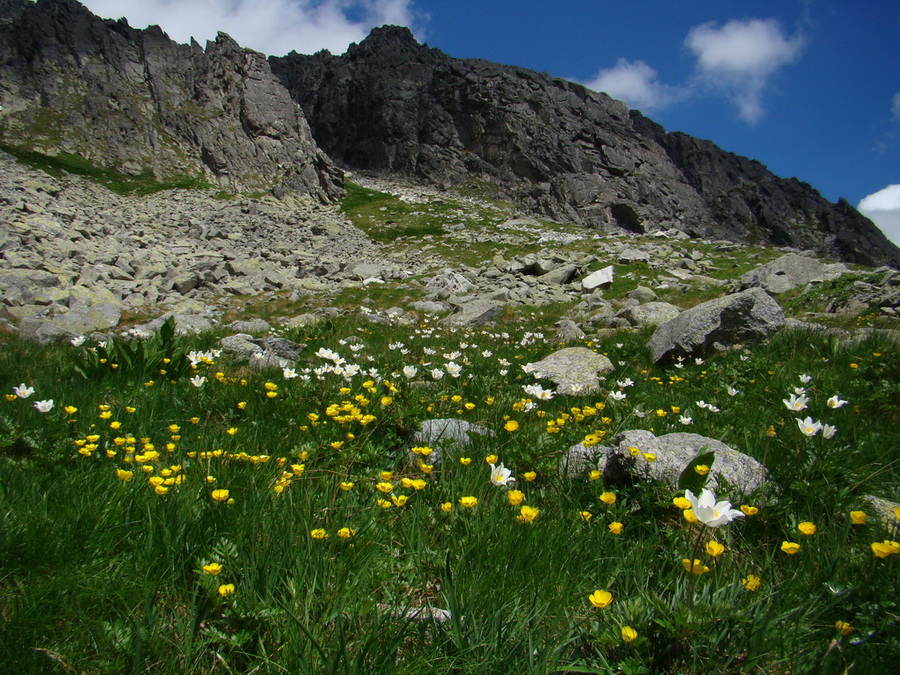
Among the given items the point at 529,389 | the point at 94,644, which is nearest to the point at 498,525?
the point at 94,644

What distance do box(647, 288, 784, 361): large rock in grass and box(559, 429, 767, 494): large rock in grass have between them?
4.70 meters

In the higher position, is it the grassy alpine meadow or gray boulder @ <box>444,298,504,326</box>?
gray boulder @ <box>444,298,504,326</box>

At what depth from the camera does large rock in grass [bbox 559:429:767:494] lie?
2613 mm

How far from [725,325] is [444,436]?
602 centimetres

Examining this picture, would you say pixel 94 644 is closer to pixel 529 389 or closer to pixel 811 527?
pixel 811 527

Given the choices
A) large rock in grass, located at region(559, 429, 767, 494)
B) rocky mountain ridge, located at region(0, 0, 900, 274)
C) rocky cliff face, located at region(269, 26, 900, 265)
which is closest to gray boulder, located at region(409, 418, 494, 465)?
large rock in grass, located at region(559, 429, 767, 494)

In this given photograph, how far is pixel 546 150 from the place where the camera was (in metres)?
93.1

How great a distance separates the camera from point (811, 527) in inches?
69.0

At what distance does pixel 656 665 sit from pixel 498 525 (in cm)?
74

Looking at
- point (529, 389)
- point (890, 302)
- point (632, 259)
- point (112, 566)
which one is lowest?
point (112, 566)

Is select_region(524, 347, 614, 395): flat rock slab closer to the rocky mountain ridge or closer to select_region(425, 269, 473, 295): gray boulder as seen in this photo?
select_region(425, 269, 473, 295): gray boulder

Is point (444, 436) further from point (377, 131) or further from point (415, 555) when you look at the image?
point (377, 131)

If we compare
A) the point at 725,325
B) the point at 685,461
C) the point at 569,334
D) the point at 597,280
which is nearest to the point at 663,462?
the point at 685,461

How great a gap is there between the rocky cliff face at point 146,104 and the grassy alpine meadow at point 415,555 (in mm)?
56394
